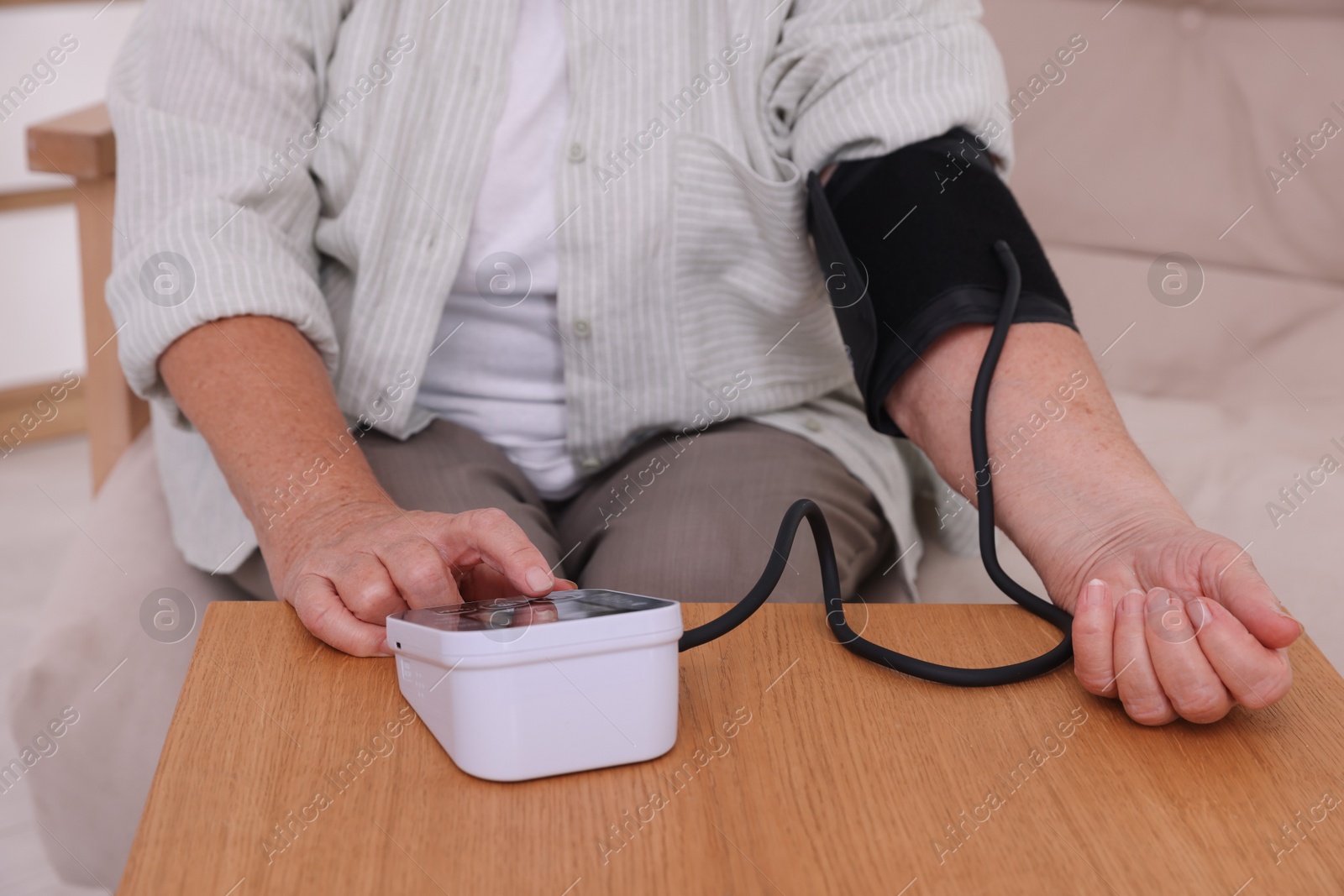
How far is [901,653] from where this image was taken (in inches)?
19.6

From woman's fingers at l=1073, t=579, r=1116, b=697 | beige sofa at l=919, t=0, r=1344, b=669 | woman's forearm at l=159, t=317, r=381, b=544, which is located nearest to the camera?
woman's fingers at l=1073, t=579, r=1116, b=697

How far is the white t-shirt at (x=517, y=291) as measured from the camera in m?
0.79

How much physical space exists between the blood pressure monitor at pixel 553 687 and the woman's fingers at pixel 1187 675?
0.68ft

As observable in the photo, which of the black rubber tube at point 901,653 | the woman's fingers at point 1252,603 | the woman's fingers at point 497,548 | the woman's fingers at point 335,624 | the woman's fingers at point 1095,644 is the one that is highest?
the woman's fingers at point 1252,603

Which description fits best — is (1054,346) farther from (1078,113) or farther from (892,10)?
(1078,113)

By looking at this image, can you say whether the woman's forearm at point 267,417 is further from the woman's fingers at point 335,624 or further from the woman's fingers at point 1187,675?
the woman's fingers at point 1187,675

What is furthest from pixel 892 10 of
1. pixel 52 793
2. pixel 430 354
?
pixel 52 793

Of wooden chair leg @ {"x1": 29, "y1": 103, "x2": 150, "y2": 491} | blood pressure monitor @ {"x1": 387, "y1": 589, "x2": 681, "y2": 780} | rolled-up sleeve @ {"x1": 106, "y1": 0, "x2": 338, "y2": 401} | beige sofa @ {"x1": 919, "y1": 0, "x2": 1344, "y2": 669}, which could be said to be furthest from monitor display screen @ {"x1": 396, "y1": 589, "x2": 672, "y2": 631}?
beige sofa @ {"x1": 919, "y1": 0, "x2": 1344, "y2": 669}

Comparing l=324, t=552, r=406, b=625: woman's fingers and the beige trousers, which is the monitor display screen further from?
the beige trousers

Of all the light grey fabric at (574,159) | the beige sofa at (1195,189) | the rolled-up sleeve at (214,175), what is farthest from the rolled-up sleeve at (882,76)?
the beige sofa at (1195,189)

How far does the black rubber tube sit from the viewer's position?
48 cm

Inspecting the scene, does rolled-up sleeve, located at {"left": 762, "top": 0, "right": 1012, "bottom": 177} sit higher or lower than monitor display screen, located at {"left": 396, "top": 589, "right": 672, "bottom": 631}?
higher

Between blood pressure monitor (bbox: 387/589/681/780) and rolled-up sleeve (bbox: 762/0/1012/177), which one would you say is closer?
blood pressure monitor (bbox: 387/589/681/780)

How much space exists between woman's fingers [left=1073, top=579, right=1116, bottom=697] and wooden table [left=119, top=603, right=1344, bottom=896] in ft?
0.04
